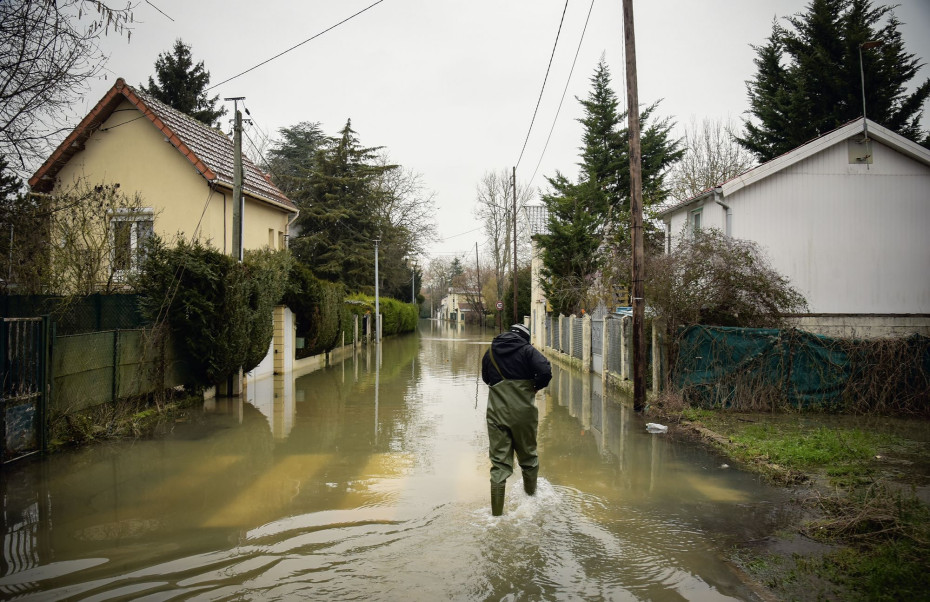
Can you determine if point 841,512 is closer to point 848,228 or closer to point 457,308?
point 848,228

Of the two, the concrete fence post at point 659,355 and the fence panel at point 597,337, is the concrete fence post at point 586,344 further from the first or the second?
the concrete fence post at point 659,355

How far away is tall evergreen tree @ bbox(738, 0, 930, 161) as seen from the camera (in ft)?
74.8

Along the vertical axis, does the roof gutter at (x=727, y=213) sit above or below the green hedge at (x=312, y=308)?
above

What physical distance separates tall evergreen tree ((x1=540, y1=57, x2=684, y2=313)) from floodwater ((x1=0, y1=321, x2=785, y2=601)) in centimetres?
1647

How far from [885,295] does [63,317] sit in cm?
2043

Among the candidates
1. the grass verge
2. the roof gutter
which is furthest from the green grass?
the roof gutter

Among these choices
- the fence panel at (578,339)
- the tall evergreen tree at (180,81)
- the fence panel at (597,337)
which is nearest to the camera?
the fence panel at (597,337)

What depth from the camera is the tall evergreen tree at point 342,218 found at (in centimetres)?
3875

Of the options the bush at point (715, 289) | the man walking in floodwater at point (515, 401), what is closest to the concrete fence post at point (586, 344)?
the bush at point (715, 289)

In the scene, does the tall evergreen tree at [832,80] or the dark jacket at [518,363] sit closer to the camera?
the dark jacket at [518,363]

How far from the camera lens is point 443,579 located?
13.9 ft

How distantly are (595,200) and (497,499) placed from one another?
2331cm

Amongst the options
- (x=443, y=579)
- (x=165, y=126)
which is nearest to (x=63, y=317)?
(x=165, y=126)

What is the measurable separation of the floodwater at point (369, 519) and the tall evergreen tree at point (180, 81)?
93.9 ft
